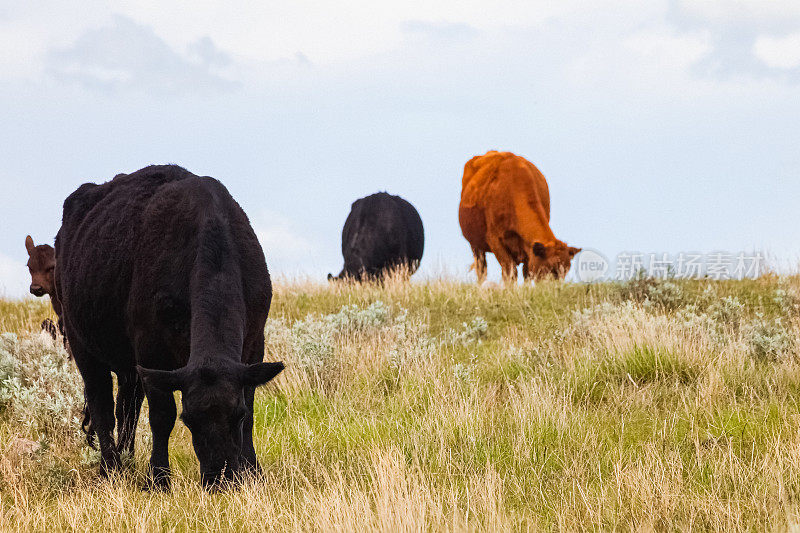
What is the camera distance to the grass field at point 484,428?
5.21m

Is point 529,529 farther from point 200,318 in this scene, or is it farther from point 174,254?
point 174,254

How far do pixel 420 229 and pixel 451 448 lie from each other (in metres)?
14.1

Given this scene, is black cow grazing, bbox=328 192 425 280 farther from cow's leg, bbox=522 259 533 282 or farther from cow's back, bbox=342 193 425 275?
cow's leg, bbox=522 259 533 282

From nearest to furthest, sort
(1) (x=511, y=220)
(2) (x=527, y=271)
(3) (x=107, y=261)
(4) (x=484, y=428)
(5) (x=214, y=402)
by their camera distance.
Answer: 1. (5) (x=214, y=402)
2. (3) (x=107, y=261)
3. (4) (x=484, y=428)
4. (2) (x=527, y=271)
5. (1) (x=511, y=220)

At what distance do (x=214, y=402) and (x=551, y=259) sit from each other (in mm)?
11915

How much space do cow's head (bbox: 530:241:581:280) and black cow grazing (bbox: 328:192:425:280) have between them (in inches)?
123

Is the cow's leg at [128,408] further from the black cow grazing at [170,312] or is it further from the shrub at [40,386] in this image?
the shrub at [40,386]

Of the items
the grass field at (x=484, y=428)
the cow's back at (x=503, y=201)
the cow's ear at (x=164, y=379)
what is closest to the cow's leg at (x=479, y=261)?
the cow's back at (x=503, y=201)

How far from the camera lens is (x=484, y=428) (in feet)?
22.7

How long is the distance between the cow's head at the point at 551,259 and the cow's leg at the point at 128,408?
9.87 m

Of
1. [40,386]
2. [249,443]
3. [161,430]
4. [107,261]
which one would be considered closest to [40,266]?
[40,386]

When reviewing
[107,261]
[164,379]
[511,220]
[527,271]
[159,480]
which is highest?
[511,220]

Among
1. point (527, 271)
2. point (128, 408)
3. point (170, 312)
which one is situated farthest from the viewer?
point (527, 271)

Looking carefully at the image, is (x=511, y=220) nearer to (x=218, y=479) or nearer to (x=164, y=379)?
(x=218, y=479)
